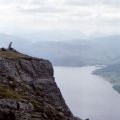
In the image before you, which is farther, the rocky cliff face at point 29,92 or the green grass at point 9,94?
the green grass at point 9,94

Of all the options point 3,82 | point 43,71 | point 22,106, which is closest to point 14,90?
point 3,82

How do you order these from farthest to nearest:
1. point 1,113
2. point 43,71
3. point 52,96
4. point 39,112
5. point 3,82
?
1. point 43,71
2. point 52,96
3. point 3,82
4. point 39,112
5. point 1,113

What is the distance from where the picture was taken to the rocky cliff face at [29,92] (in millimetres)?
40275

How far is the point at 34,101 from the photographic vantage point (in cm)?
4441

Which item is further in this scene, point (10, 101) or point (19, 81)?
point (19, 81)

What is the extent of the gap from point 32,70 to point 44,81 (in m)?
2.22

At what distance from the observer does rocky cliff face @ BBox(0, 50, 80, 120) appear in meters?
40.3

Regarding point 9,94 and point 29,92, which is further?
point 29,92

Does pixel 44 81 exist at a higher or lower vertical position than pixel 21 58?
lower

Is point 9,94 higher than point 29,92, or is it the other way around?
point 29,92

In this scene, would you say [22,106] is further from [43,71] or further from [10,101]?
[43,71]

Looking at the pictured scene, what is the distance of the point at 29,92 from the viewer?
47.6m

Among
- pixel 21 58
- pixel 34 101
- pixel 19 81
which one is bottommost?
pixel 34 101

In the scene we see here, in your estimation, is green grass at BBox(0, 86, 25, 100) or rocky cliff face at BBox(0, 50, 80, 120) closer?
rocky cliff face at BBox(0, 50, 80, 120)
